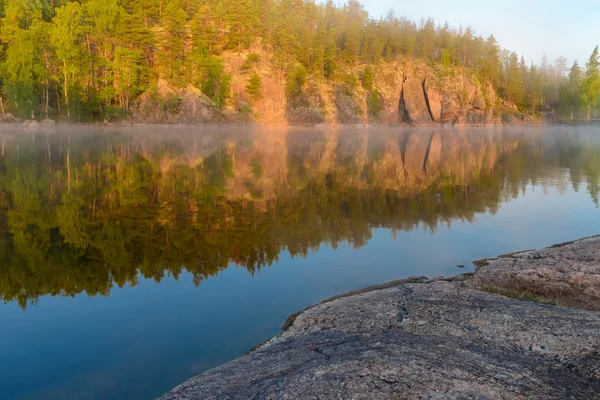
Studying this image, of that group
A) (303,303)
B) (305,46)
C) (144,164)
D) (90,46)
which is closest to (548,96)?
(305,46)

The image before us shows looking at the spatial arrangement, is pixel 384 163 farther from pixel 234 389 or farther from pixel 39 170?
pixel 234 389

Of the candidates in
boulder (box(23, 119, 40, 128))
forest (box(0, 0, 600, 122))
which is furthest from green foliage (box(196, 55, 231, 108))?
boulder (box(23, 119, 40, 128))

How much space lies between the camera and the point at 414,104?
138m

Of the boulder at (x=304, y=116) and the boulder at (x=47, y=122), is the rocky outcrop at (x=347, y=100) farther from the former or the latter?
the boulder at (x=47, y=122)

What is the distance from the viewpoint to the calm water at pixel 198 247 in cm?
796

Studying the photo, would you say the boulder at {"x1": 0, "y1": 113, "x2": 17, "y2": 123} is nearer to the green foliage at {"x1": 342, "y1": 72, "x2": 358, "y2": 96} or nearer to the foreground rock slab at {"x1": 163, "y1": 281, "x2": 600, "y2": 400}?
the green foliage at {"x1": 342, "y1": 72, "x2": 358, "y2": 96}

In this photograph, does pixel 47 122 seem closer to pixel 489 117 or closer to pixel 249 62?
pixel 249 62

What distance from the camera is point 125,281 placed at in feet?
36.9

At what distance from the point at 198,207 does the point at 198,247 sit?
591 cm

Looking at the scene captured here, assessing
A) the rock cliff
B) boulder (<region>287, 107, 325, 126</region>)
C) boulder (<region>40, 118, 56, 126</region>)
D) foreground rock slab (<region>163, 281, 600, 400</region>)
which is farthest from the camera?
boulder (<region>287, 107, 325, 126</region>)

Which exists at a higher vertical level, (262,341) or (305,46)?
(305,46)

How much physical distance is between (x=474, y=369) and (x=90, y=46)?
10627 cm

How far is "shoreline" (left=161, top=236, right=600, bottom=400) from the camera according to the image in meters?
5.16

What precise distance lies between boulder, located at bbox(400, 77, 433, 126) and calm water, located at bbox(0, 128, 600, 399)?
362 feet
